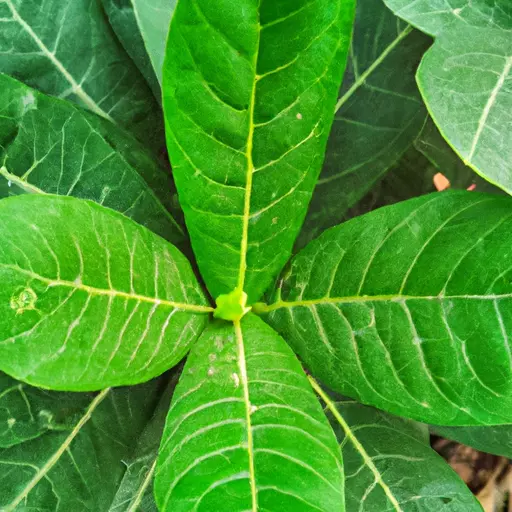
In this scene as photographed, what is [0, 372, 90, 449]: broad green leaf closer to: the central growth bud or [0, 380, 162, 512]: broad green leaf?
[0, 380, 162, 512]: broad green leaf

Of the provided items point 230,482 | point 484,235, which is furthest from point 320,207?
point 230,482

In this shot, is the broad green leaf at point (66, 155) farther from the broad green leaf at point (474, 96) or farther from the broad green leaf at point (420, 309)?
the broad green leaf at point (474, 96)

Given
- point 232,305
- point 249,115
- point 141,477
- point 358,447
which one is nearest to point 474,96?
A: point 249,115

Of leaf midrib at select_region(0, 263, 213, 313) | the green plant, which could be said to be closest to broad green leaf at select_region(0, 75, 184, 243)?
the green plant

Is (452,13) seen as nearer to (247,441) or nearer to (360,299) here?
(360,299)

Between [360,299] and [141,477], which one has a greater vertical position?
[360,299]

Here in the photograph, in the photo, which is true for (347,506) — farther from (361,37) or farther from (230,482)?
(361,37)
